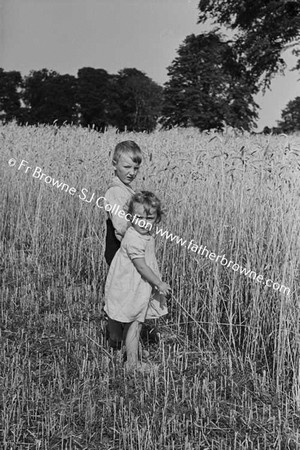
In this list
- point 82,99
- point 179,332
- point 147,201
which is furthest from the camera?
point 82,99

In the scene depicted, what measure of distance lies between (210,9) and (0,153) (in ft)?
53.1

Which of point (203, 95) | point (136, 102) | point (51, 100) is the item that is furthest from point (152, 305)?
point (136, 102)

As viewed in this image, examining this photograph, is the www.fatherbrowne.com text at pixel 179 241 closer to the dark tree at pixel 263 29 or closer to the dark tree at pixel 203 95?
the dark tree at pixel 263 29

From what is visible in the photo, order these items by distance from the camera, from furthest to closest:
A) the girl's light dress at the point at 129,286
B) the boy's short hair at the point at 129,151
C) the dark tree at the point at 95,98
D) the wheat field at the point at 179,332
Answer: the dark tree at the point at 95,98, the boy's short hair at the point at 129,151, the girl's light dress at the point at 129,286, the wheat field at the point at 179,332

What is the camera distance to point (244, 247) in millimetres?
3354

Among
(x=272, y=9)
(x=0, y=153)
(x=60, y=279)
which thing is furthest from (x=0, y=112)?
(x=60, y=279)

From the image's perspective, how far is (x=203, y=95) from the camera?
114 ft

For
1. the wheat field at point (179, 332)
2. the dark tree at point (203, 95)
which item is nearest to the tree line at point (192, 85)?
the dark tree at point (203, 95)

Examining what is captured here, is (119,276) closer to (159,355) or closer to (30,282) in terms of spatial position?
(159,355)

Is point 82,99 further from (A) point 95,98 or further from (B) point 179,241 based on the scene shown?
(B) point 179,241

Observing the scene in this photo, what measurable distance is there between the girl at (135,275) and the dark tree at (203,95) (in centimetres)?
3177

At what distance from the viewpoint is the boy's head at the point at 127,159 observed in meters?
2.84

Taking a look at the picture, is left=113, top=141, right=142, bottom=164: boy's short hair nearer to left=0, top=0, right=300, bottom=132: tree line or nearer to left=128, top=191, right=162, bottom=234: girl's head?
left=128, top=191, right=162, bottom=234: girl's head

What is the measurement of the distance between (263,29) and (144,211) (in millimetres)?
18341
